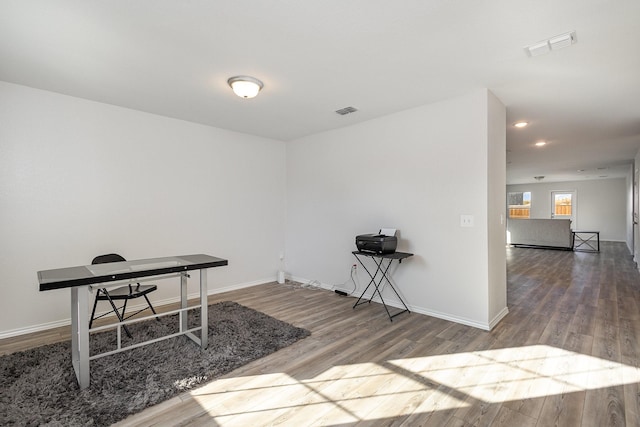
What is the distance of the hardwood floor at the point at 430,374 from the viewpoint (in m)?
1.82

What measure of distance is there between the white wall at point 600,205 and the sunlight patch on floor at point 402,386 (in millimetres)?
11503

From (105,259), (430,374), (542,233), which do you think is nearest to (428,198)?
(430,374)

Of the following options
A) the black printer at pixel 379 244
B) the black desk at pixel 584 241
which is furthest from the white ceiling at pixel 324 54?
the black desk at pixel 584 241

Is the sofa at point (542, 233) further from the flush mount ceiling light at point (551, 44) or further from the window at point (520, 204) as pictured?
the flush mount ceiling light at point (551, 44)

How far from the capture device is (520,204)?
12742 millimetres

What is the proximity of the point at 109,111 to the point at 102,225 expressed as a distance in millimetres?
1328

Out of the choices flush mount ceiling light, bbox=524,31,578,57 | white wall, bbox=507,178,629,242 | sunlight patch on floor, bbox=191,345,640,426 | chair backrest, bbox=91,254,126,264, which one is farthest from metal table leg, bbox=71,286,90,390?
white wall, bbox=507,178,629,242

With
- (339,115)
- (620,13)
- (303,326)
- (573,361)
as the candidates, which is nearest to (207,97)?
(339,115)

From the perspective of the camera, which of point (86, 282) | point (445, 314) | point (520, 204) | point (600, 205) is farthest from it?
point (520, 204)

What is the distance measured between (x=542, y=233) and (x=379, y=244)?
8108 millimetres

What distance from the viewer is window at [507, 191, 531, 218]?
12493 mm

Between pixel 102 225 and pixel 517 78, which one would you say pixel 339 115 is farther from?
pixel 102 225

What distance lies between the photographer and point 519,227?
31.1 feet

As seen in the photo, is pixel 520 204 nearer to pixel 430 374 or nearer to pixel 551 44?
pixel 551 44
